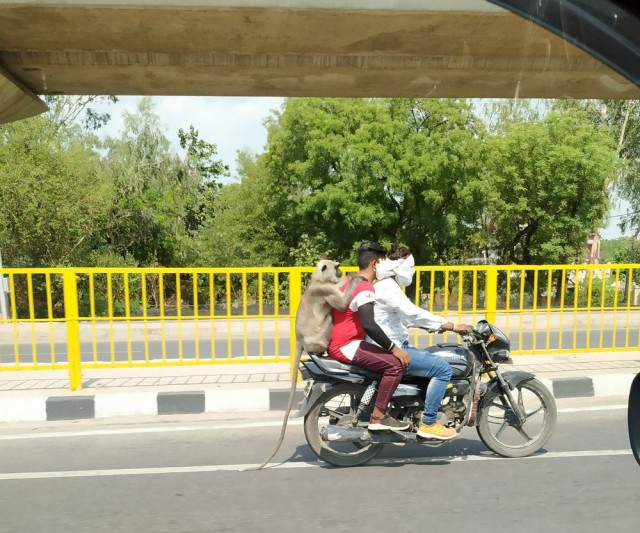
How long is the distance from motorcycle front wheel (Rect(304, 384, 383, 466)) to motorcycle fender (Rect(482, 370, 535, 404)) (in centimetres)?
84

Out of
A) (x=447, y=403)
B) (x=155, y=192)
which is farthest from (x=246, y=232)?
(x=447, y=403)

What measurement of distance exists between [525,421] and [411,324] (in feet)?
3.47

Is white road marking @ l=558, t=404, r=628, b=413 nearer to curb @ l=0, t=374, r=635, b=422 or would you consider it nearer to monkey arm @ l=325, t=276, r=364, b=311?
curb @ l=0, t=374, r=635, b=422

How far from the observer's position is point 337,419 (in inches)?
144

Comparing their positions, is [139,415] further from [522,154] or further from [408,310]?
[522,154]

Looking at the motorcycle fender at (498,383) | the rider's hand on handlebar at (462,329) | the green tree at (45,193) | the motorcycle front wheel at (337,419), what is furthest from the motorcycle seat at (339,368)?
the green tree at (45,193)

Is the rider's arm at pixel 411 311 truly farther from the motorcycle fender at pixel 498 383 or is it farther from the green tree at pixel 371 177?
the green tree at pixel 371 177

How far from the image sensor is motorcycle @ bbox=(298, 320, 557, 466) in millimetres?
3602

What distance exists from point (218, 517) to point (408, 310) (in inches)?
68.9

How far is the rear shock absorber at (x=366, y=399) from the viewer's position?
11.8 ft

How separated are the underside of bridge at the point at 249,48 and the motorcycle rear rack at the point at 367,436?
2.29 metres

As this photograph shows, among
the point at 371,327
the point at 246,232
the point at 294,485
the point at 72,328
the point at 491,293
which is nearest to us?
the point at 294,485

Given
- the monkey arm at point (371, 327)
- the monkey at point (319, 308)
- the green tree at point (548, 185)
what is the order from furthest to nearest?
the monkey at point (319, 308) < the monkey arm at point (371, 327) < the green tree at point (548, 185)

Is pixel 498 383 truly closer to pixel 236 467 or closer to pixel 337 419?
pixel 337 419
